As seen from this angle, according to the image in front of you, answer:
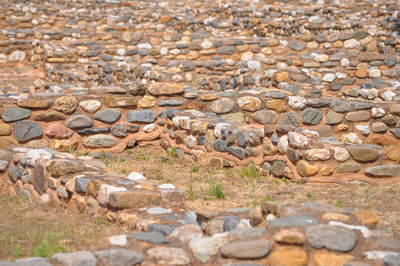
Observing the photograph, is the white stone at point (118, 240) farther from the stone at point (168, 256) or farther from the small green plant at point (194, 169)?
the small green plant at point (194, 169)

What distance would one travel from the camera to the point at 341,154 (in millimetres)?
4688

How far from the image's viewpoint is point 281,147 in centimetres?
500

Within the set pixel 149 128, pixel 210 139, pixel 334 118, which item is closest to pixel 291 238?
pixel 210 139

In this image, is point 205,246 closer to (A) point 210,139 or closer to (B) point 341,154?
(B) point 341,154

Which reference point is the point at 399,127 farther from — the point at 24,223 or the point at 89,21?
the point at 89,21

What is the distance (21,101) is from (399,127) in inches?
190

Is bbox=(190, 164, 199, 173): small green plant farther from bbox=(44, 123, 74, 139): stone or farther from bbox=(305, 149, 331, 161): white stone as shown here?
bbox=(44, 123, 74, 139): stone

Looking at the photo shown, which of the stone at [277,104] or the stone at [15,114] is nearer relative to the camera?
the stone at [15,114]

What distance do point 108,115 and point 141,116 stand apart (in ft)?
1.48

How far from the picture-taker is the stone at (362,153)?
4676 millimetres

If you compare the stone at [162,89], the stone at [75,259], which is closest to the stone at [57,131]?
the stone at [162,89]

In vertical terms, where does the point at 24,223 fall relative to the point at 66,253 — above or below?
below

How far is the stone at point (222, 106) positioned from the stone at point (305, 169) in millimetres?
1586

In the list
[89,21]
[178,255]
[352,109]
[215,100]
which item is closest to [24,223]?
[178,255]
